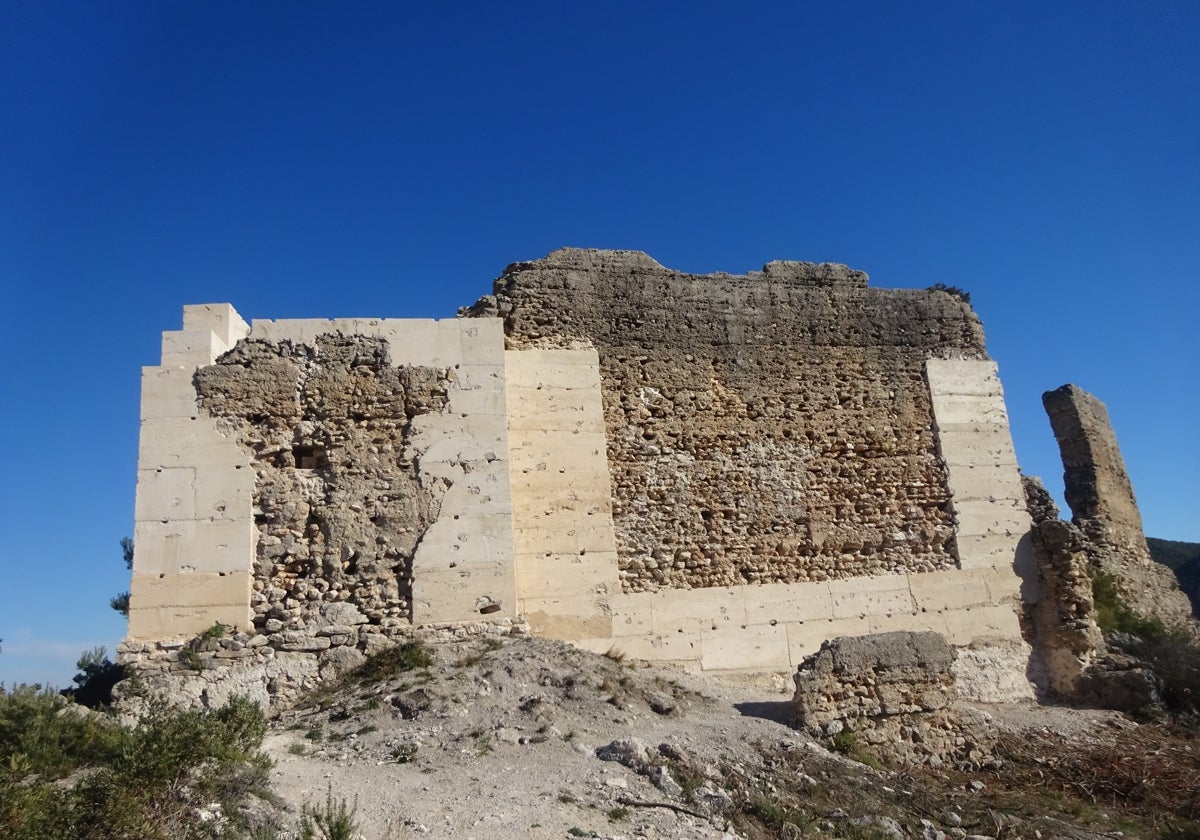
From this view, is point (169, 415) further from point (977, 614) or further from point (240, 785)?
point (977, 614)

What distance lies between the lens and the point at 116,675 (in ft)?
38.5

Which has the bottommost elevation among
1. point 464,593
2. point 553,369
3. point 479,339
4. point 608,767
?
point 608,767

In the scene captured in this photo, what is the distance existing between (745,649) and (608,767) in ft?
14.3

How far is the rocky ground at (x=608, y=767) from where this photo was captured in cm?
601

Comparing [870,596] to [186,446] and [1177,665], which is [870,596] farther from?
[186,446]

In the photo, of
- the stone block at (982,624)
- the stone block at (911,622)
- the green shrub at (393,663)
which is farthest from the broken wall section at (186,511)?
the stone block at (982,624)

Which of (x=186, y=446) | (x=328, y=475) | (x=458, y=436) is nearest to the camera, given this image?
(x=186, y=446)

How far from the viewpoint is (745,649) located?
35.8 feet

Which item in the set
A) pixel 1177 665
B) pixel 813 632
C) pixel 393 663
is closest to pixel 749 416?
pixel 813 632

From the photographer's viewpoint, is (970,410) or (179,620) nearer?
(179,620)

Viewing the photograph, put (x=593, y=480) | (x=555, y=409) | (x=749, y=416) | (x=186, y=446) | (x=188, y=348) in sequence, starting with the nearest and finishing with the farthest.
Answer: (x=186, y=446) → (x=188, y=348) → (x=593, y=480) → (x=555, y=409) → (x=749, y=416)

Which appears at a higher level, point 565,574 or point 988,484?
point 988,484

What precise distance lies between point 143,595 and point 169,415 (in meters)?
2.06

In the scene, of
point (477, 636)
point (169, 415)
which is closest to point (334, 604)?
point (477, 636)
